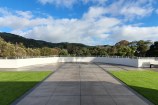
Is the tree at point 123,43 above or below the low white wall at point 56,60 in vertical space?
above

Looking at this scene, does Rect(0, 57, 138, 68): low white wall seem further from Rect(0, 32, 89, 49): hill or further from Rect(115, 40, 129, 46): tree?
Rect(0, 32, 89, 49): hill

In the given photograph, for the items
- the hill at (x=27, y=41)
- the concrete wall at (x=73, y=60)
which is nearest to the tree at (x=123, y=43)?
the hill at (x=27, y=41)

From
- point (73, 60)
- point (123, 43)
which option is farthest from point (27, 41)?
point (73, 60)

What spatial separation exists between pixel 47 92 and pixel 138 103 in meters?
4.82

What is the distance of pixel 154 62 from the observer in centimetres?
3584

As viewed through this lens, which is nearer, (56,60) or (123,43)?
(56,60)

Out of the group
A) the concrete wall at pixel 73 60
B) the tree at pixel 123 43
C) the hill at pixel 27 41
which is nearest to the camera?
the concrete wall at pixel 73 60

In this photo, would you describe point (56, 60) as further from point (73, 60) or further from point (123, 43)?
point (123, 43)

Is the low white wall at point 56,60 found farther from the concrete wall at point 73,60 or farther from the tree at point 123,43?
Result: the tree at point 123,43

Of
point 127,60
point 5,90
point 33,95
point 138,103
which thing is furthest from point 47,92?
point 127,60

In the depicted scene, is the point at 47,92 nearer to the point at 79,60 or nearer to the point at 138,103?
the point at 138,103

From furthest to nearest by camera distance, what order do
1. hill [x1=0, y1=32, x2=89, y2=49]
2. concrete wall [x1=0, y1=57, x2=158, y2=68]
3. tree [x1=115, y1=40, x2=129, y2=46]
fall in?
hill [x1=0, y1=32, x2=89, y2=49] < tree [x1=115, y1=40, x2=129, y2=46] < concrete wall [x1=0, y1=57, x2=158, y2=68]

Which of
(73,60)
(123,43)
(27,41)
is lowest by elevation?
(73,60)

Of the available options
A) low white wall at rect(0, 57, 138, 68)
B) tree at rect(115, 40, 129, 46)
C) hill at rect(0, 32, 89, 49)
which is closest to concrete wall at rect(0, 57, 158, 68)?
low white wall at rect(0, 57, 138, 68)
